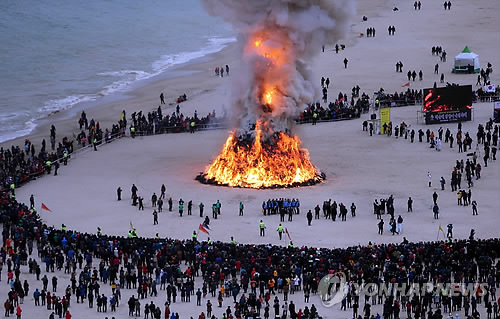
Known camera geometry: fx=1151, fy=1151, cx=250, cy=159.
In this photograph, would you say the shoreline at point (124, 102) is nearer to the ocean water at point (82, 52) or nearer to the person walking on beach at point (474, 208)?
the ocean water at point (82, 52)

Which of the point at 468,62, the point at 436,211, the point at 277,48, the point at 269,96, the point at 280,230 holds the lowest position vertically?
the point at 280,230

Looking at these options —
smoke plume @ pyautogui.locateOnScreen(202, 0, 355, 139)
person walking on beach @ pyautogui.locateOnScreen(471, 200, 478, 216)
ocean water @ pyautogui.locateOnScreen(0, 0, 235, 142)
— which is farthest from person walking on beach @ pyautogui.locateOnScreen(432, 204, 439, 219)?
ocean water @ pyautogui.locateOnScreen(0, 0, 235, 142)

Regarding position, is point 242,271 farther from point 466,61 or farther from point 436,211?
point 466,61

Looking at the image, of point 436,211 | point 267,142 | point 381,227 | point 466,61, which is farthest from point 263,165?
point 466,61

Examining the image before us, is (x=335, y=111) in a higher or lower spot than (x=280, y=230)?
higher

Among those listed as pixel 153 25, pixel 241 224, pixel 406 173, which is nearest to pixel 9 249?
pixel 241 224

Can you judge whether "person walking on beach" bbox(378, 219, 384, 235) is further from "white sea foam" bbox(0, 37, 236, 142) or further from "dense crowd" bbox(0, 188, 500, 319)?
"white sea foam" bbox(0, 37, 236, 142)

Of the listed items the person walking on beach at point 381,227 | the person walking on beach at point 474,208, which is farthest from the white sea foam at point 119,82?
the person walking on beach at point 474,208
